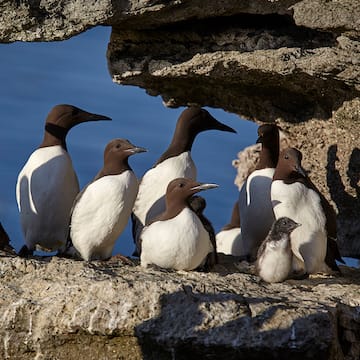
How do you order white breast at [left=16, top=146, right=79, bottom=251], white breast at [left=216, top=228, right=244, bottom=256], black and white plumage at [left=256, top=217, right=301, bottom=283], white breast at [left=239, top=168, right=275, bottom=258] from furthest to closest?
white breast at [left=216, top=228, right=244, bottom=256] < white breast at [left=239, top=168, right=275, bottom=258] < white breast at [left=16, top=146, right=79, bottom=251] < black and white plumage at [left=256, top=217, right=301, bottom=283]

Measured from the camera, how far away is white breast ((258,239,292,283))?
8672 millimetres

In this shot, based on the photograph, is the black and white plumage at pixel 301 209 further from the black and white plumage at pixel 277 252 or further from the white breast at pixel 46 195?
the white breast at pixel 46 195

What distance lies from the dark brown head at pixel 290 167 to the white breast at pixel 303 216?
7 cm

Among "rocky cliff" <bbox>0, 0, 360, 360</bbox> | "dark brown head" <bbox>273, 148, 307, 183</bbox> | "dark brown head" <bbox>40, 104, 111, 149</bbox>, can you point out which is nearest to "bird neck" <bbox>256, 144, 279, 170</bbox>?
"rocky cliff" <bbox>0, 0, 360, 360</bbox>

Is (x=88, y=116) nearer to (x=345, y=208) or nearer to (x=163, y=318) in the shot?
(x=345, y=208)

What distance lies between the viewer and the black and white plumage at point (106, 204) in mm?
9125

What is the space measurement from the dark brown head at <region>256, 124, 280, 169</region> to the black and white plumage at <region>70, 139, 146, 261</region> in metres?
1.45

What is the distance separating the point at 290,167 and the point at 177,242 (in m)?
1.37

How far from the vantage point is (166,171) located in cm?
1002

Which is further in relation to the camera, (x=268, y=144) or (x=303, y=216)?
(x=268, y=144)

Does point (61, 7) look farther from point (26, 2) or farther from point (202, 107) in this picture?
point (202, 107)

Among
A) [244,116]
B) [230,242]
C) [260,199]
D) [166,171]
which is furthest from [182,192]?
[230,242]

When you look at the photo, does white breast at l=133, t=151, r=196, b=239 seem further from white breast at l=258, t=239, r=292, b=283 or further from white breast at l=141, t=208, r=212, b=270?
white breast at l=258, t=239, r=292, b=283

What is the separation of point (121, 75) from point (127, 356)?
12.1 ft
